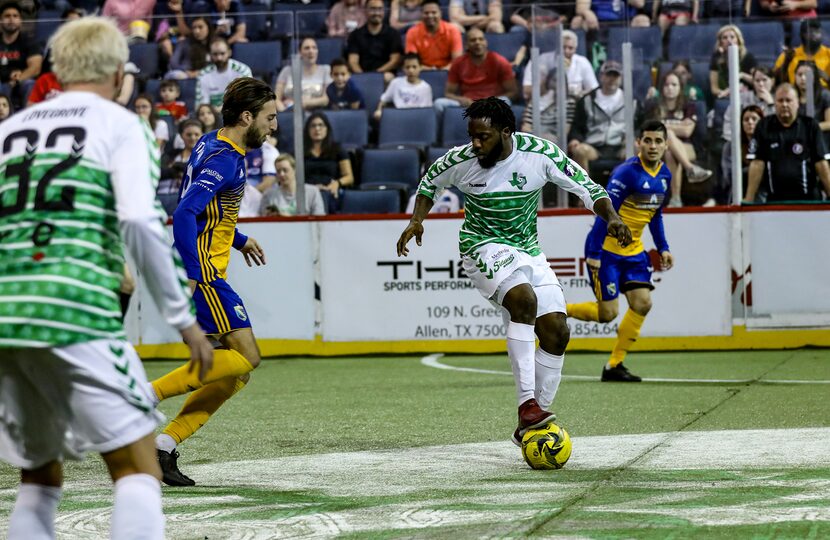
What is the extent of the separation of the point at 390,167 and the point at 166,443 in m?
8.18

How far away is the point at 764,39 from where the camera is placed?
13.9 meters

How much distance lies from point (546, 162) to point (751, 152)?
681 centimetres

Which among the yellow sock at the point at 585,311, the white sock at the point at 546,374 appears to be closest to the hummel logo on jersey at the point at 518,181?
the white sock at the point at 546,374

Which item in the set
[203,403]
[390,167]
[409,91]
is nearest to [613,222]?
[203,403]

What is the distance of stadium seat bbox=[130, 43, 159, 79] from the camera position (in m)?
14.6

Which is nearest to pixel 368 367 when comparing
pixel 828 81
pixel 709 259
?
pixel 709 259

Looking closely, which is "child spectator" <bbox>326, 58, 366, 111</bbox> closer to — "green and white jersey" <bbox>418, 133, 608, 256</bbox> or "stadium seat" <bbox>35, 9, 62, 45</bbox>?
"stadium seat" <bbox>35, 9, 62, 45</bbox>

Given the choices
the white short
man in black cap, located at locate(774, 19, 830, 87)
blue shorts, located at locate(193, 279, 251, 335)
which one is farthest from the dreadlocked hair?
man in black cap, located at locate(774, 19, 830, 87)

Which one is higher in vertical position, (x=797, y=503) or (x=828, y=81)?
(x=828, y=81)

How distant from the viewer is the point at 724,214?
13.7m

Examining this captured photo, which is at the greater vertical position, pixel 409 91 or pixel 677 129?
pixel 409 91

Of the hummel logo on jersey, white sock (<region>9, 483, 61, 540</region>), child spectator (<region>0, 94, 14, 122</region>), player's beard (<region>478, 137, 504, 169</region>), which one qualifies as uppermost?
child spectator (<region>0, 94, 14, 122</region>)

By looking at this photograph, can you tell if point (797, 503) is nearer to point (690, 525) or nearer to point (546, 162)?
point (690, 525)

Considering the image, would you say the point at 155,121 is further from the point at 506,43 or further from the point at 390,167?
the point at 506,43
